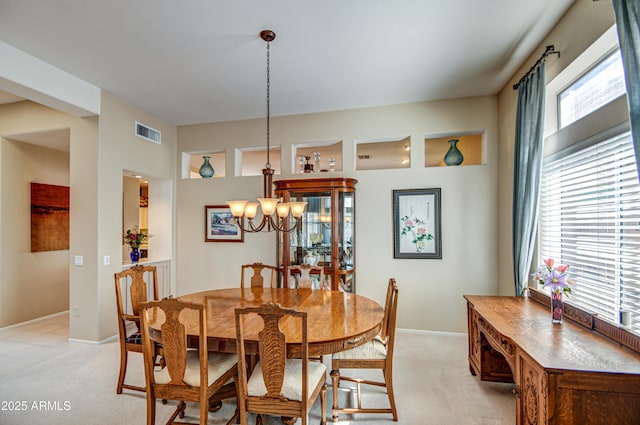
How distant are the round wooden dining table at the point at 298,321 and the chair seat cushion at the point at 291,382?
18 centimetres

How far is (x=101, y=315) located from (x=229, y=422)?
8.16 feet

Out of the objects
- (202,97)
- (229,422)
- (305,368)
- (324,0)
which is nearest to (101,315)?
(229,422)

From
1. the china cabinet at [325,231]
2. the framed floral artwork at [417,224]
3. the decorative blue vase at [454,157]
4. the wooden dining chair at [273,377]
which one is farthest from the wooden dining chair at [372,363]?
the decorative blue vase at [454,157]

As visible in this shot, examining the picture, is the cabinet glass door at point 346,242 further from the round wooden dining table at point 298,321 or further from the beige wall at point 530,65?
the beige wall at point 530,65

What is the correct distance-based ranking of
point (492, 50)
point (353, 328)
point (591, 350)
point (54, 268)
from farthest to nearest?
point (54, 268) → point (492, 50) → point (353, 328) → point (591, 350)

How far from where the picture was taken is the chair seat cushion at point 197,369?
1911 mm

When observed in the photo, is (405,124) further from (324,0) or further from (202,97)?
(202,97)

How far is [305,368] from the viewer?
5.64 feet

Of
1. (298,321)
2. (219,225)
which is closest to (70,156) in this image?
(219,225)

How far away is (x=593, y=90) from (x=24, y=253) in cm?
682

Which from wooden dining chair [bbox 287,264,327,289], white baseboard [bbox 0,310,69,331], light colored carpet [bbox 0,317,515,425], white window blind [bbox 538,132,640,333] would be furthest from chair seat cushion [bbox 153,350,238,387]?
white baseboard [bbox 0,310,69,331]

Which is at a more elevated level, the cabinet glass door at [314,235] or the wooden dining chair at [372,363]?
the cabinet glass door at [314,235]

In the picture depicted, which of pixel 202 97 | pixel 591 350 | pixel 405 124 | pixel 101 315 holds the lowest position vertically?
pixel 101 315

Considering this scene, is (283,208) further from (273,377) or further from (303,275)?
(273,377)
